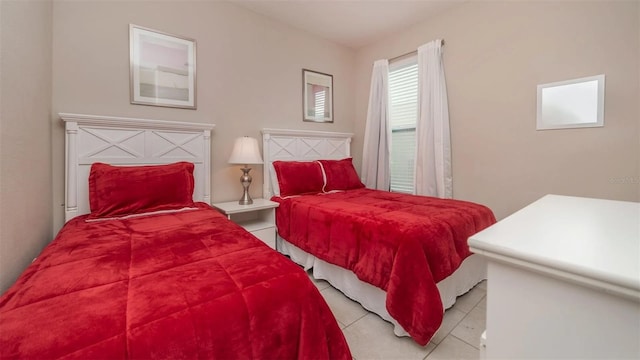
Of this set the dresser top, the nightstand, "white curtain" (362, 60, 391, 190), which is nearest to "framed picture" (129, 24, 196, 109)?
the nightstand

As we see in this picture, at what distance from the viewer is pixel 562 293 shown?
17.9 inches

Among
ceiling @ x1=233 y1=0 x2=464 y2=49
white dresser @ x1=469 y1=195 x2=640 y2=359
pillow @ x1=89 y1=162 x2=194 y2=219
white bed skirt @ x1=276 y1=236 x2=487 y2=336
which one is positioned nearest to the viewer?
white dresser @ x1=469 y1=195 x2=640 y2=359

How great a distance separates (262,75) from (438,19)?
2.10m

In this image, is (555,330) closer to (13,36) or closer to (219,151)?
(13,36)

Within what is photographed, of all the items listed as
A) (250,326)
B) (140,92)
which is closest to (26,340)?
(250,326)

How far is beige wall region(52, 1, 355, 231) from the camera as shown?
6.54ft

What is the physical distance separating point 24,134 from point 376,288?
226 cm

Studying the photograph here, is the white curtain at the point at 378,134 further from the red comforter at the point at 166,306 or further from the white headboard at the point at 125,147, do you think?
the red comforter at the point at 166,306

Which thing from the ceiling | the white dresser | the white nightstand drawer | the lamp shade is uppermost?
the ceiling

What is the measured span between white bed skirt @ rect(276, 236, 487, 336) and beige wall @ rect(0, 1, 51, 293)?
1799 mm

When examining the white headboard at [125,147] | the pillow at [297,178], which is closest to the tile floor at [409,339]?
the pillow at [297,178]

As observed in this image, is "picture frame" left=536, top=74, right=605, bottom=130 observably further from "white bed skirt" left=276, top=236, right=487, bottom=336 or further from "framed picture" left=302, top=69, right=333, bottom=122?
"framed picture" left=302, top=69, right=333, bottom=122

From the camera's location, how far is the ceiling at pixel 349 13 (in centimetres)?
273

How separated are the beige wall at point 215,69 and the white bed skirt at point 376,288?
1283 mm
